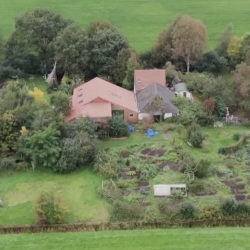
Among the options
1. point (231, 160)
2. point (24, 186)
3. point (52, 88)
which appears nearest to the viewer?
point (24, 186)

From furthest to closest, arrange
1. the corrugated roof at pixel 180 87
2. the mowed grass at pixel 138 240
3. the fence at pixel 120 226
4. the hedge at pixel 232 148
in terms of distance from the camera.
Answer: the corrugated roof at pixel 180 87 < the hedge at pixel 232 148 < the fence at pixel 120 226 < the mowed grass at pixel 138 240

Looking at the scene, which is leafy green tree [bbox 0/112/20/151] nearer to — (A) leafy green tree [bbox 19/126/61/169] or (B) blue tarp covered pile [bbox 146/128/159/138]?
(A) leafy green tree [bbox 19/126/61/169]

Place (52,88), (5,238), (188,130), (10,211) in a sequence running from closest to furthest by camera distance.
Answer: (5,238), (10,211), (188,130), (52,88)

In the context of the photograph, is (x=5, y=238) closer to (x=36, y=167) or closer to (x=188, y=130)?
(x=36, y=167)

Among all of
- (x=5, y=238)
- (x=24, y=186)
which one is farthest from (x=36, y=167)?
(x=5, y=238)

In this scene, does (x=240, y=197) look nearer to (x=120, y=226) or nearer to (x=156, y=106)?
(x=120, y=226)

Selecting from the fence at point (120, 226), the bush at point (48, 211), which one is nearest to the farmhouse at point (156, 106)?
the fence at point (120, 226)

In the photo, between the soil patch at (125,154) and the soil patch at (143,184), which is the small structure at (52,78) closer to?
the soil patch at (125,154)
